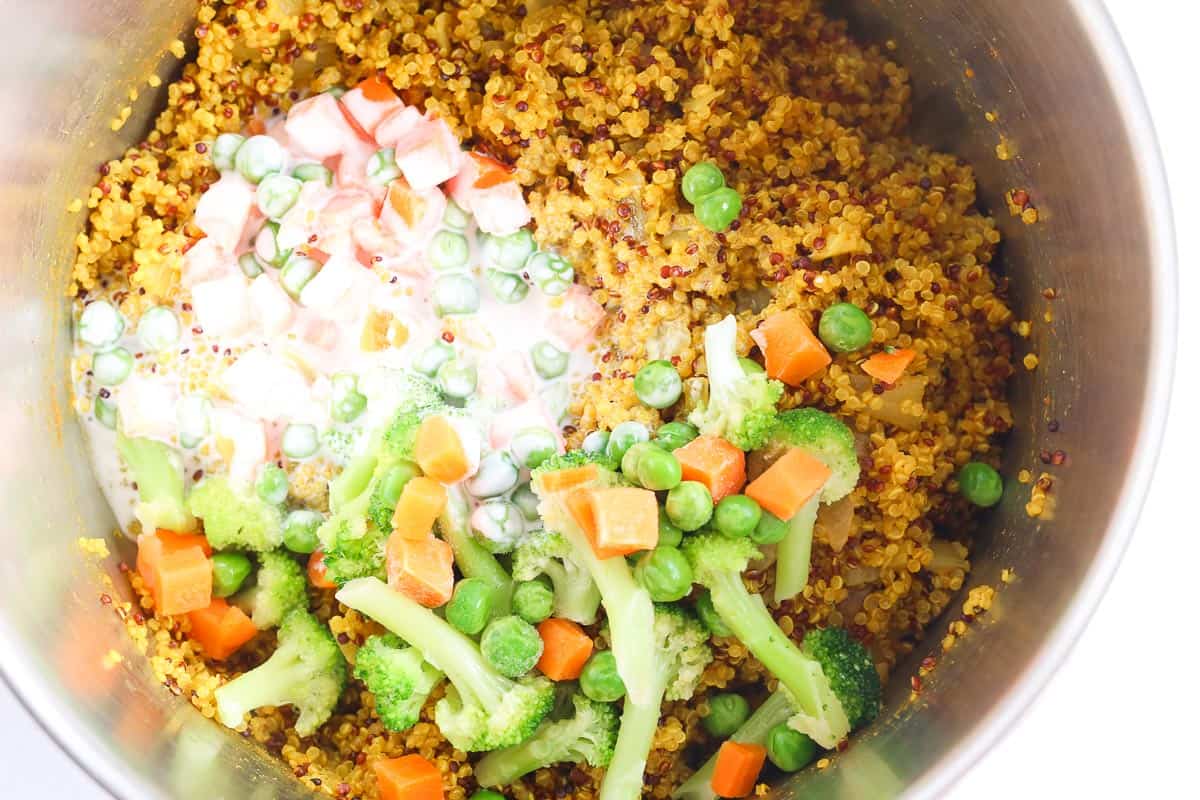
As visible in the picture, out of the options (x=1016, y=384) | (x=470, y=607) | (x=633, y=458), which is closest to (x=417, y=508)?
(x=470, y=607)

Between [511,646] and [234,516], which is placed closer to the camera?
[511,646]

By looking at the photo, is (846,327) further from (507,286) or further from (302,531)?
(302,531)

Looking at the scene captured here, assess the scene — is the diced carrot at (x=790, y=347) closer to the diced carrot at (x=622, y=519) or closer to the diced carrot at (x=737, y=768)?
the diced carrot at (x=622, y=519)

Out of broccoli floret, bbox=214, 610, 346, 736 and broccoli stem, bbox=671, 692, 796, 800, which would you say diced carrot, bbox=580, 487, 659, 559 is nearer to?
broccoli stem, bbox=671, 692, 796, 800

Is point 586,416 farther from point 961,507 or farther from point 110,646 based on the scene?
point 110,646

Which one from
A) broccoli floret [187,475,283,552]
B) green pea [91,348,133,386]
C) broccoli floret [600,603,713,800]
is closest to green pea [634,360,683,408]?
broccoli floret [600,603,713,800]
